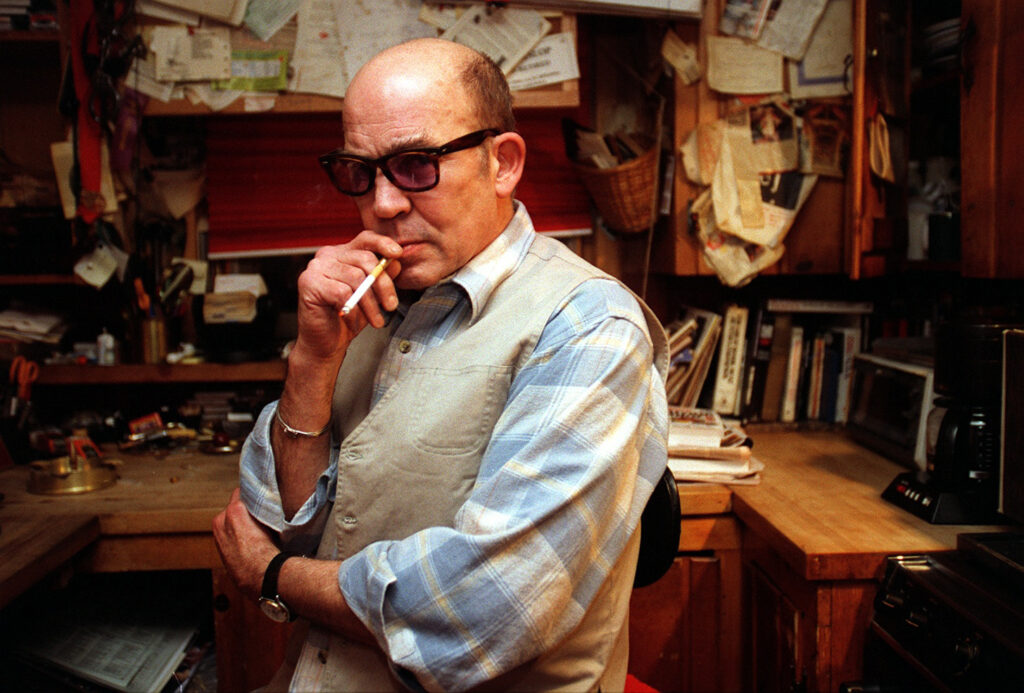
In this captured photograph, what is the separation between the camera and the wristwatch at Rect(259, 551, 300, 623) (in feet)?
3.80

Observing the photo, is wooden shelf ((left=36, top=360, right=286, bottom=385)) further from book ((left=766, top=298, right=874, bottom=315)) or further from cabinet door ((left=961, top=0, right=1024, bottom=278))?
cabinet door ((left=961, top=0, right=1024, bottom=278))

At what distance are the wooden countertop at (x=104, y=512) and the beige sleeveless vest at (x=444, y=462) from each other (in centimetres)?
78

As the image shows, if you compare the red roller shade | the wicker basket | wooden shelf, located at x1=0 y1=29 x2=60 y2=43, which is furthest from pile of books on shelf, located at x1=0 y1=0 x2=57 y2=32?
the wicker basket

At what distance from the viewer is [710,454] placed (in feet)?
6.56

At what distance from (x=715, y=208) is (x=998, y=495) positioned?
1.04 metres

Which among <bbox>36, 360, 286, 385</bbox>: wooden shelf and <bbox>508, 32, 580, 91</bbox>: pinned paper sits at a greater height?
<bbox>508, 32, 580, 91</bbox>: pinned paper

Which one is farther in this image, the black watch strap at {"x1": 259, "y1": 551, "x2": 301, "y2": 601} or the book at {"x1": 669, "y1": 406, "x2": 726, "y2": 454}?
the book at {"x1": 669, "y1": 406, "x2": 726, "y2": 454}

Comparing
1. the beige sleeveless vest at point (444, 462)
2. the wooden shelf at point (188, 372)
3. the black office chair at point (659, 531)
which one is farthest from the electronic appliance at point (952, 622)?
the wooden shelf at point (188, 372)

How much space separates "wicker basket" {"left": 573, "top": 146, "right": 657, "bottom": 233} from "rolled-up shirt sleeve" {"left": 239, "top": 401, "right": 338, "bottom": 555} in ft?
4.39

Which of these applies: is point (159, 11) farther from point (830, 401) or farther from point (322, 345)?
point (830, 401)

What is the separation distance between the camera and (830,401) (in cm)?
251

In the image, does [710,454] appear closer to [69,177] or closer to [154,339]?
[154,339]

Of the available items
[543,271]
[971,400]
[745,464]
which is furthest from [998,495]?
[543,271]

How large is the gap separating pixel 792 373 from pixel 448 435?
1.71 metres
